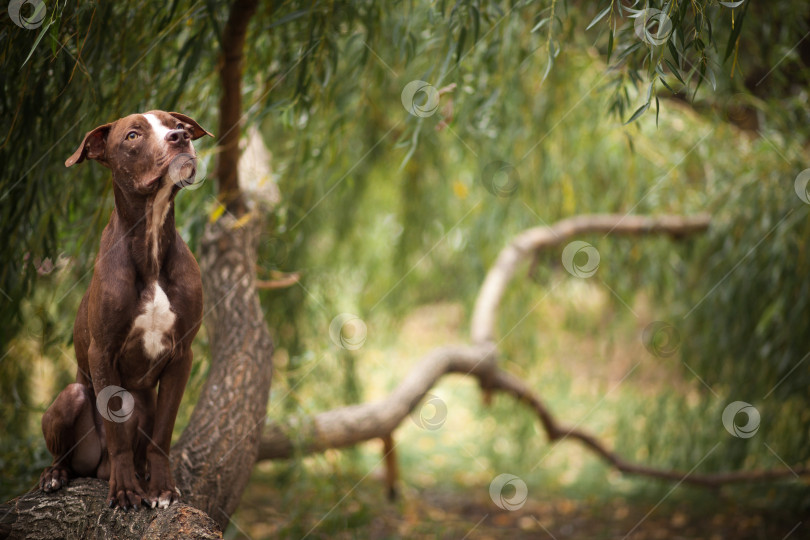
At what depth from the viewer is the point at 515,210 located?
3439mm

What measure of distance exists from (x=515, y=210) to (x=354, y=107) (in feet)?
4.03

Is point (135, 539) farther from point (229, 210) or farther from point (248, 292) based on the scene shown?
point (229, 210)

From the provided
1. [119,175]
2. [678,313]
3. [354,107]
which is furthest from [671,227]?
[119,175]

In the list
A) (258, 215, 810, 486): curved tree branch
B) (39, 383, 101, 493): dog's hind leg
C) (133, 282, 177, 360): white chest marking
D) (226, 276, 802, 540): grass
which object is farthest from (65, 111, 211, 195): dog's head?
(226, 276, 802, 540): grass

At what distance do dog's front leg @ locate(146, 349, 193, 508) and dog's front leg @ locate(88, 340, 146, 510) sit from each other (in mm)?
29

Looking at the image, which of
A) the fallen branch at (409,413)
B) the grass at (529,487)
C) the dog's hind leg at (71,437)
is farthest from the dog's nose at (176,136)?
the grass at (529,487)

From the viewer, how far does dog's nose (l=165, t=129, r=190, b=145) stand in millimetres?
979

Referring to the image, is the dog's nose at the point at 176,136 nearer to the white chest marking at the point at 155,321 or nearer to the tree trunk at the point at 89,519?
the white chest marking at the point at 155,321

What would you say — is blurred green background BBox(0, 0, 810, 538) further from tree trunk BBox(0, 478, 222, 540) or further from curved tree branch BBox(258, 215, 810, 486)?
tree trunk BBox(0, 478, 222, 540)

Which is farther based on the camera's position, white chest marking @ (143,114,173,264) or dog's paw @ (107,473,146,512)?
dog's paw @ (107,473,146,512)

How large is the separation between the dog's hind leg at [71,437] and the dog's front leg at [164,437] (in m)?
0.12

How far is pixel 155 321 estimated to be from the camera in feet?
3.60

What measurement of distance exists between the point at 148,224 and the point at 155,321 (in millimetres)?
167

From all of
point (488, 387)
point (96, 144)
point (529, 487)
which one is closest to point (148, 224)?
point (96, 144)
